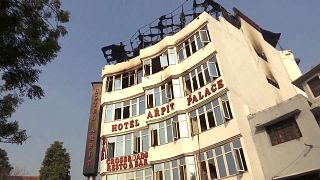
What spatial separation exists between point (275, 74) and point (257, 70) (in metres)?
3.89

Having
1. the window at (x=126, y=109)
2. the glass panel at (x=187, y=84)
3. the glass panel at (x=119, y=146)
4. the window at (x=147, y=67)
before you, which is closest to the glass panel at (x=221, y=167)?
the glass panel at (x=187, y=84)

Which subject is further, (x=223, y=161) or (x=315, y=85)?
(x=315, y=85)

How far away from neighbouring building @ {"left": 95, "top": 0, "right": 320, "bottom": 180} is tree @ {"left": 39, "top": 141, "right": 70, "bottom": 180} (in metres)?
15.1

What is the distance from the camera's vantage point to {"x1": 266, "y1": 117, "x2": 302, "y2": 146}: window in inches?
676

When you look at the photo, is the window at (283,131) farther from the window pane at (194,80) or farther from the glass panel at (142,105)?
the glass panel at (142,105)

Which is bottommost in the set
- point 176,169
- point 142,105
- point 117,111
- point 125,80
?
point 176,169

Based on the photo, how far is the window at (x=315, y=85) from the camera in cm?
1831

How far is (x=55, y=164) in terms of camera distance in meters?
37.1

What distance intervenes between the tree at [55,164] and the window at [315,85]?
30.5 m

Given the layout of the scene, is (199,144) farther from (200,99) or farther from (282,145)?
(282,145)

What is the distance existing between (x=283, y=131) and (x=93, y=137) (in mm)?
15427

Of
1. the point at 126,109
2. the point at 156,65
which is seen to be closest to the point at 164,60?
the point at 156,65

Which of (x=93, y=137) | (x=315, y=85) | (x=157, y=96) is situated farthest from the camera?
(x=93, y=137)

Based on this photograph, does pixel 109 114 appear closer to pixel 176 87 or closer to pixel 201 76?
pixel 176 87
